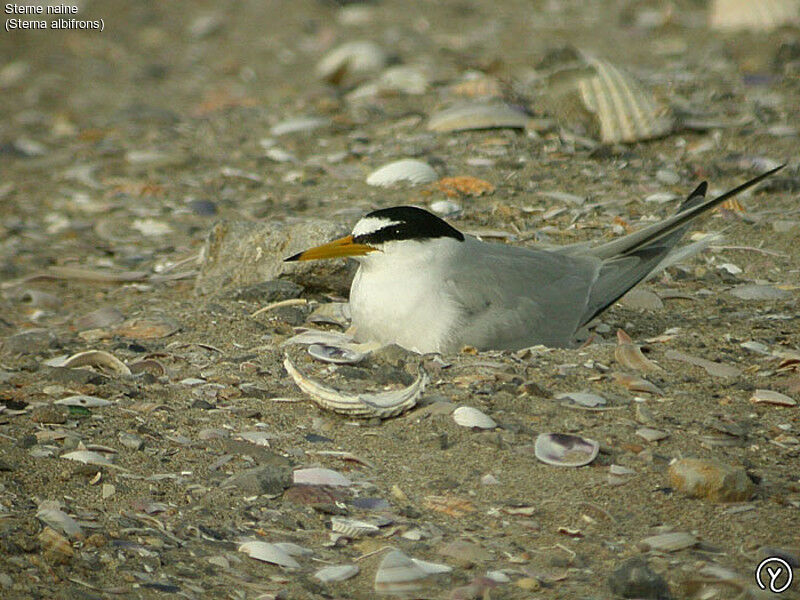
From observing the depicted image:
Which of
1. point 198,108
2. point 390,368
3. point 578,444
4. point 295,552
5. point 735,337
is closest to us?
point 295,552

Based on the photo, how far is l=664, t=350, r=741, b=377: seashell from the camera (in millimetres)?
4191

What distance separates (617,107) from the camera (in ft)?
22.4

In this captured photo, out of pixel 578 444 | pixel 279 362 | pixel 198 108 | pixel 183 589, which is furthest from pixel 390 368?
pixel 198 108

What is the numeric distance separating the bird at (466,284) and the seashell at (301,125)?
11.0 ft

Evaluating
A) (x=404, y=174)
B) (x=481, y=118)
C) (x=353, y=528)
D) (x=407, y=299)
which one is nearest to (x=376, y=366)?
(x=407, y=299)

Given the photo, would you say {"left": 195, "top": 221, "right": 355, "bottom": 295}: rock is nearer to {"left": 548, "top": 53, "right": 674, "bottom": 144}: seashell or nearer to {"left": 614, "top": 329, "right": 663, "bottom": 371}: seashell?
{"left": 614, "top": 329, "right": 663, "bottom": 371}: seashell

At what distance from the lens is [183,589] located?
294 cm

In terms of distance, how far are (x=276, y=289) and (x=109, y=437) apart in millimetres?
1509

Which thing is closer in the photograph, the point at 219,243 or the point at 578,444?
the point at 578,444

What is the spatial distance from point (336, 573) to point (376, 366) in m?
1.30

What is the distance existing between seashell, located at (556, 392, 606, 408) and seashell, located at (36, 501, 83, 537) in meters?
1.79

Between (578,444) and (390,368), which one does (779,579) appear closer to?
(578,444)

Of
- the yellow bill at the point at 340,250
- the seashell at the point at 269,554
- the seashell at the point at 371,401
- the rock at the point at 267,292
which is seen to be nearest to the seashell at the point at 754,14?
the rock at the point at 267,292

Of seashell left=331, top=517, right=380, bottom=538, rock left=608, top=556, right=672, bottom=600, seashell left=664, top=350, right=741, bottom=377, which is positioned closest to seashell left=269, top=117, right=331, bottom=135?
seashell left=664, top=350, right=741, bottom=377
